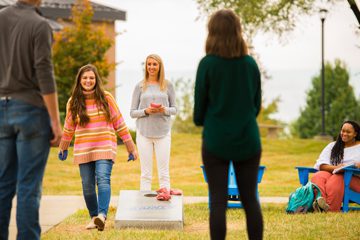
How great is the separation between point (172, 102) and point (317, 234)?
2.68 m

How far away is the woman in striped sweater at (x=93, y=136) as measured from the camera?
7969mm

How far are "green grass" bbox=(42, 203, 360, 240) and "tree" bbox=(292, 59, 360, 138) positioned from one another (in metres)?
44.2

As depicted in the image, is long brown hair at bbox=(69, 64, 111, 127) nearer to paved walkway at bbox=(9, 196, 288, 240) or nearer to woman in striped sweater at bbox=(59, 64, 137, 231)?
woman in striped sweater at bbox=(59, 64, 137, 231)

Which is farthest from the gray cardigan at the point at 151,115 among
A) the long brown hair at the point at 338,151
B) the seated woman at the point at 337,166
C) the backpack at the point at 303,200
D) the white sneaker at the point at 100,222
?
the long brown hair at the point at 338,151

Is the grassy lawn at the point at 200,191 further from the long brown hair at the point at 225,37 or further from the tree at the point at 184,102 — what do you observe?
the tree at the point at 184,102

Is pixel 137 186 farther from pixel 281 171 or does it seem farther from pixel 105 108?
pixel 105 108

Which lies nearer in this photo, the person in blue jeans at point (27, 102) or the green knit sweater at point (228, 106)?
the person in blue jeans at point (27, 102)

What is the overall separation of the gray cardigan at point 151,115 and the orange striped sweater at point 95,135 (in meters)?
1.16

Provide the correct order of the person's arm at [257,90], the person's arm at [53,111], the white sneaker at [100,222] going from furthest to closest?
the white sneaker at [100,222], the person's arm at [257,90], the person's arm at [53,111]

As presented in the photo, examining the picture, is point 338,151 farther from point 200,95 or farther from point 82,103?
point 200,95

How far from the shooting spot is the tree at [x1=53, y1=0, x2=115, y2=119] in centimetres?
2795

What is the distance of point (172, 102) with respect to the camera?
9500mm

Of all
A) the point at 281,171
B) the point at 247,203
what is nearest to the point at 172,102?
the point at 247,203

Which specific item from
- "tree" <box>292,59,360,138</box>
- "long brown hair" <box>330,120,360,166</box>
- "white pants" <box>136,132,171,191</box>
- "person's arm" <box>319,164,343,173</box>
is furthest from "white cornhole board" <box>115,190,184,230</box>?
"tree" <box>292,59,360,138</box>
